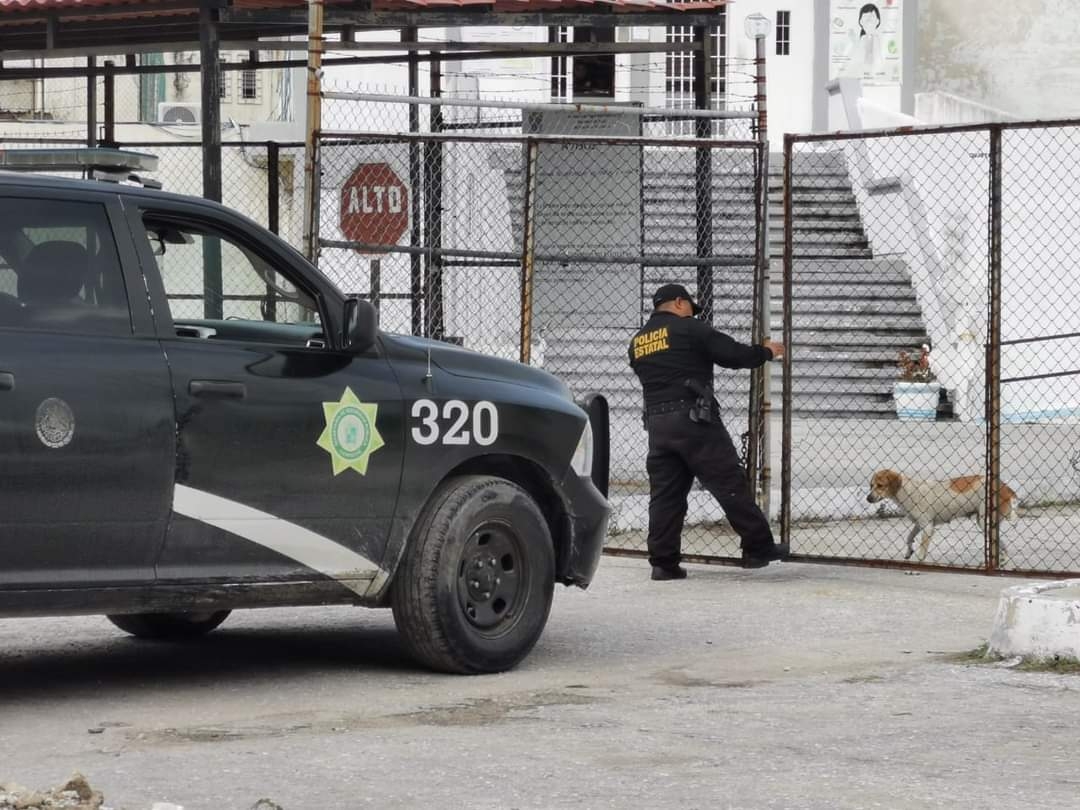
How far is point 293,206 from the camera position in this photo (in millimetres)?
24062

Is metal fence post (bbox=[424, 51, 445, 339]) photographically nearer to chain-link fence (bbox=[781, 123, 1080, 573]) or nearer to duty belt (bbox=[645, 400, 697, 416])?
chain-link fence (bbox=[781, 123, 1080, 573])

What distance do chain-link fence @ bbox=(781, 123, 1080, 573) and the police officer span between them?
286 cm

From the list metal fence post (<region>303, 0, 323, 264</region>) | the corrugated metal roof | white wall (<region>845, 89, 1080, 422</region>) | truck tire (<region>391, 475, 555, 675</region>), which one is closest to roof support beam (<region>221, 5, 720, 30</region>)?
the corrugated metal roof

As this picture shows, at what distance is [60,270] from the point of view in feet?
23.8

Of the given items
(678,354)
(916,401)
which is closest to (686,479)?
(678,354)

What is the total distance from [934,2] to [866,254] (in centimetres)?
2237

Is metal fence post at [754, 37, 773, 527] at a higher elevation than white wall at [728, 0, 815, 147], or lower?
lower

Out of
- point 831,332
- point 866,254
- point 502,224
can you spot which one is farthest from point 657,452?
point 866,254

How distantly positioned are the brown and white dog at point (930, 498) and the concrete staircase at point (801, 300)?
3870mm

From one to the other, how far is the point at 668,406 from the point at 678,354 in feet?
0.99

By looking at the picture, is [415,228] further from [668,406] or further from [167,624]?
[167,624]

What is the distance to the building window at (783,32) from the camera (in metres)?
46.5

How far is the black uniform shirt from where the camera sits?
11266 millimetres

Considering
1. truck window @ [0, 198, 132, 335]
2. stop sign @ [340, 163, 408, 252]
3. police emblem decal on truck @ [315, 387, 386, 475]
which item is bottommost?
police emblem decal on truck @ [315, 387, 386, 475]
